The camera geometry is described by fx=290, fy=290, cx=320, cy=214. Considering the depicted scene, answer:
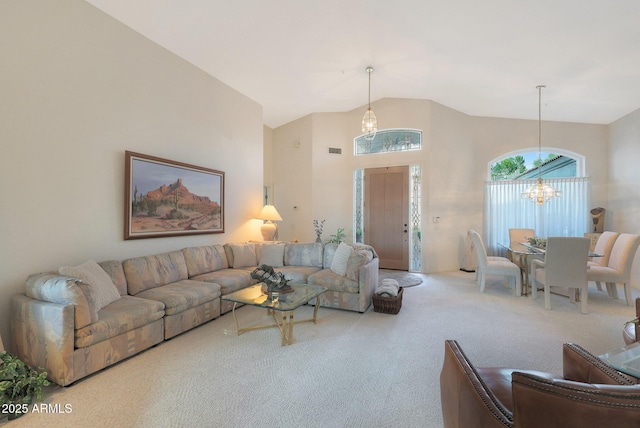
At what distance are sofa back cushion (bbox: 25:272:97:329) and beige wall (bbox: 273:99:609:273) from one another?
16.2 ft

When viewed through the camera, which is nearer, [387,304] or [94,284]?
[94,284]

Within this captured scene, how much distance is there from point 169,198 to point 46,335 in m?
2.07

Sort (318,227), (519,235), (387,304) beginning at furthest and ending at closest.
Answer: (318,227), (519,235), (387,304)

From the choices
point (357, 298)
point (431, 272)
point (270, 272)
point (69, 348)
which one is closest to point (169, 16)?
point (270, 272)

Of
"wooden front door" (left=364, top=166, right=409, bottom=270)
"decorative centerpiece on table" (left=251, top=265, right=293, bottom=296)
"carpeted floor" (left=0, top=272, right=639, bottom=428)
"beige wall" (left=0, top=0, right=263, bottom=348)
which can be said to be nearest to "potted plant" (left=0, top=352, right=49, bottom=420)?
"carpeted floor" (left=0, top=272, right=639, bottom=428)

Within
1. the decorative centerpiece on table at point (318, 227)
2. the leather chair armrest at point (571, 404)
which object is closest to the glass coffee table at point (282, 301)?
the leather chair armrest at point (571, 404)

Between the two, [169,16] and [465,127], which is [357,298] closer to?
[169,16]

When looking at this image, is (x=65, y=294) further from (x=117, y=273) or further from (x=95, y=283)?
(x=117, y=273)

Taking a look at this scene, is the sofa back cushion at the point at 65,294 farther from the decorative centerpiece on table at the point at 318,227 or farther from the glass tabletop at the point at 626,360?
the decorative centerpiece on table at the point at 318,227

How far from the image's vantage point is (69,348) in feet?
7.14

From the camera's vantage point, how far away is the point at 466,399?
1128 millimetres

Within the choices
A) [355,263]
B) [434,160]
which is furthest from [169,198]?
[434,160]

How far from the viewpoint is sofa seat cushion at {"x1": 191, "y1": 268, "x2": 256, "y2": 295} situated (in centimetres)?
370

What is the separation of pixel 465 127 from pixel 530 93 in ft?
5.04
